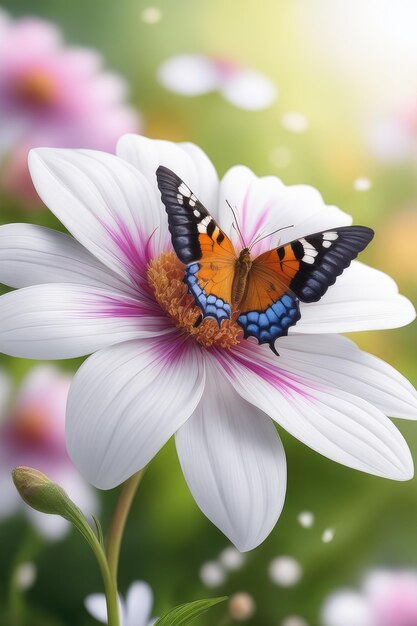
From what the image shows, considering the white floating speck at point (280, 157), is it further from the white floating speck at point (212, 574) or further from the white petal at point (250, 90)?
the white floating speck at point (212, 574)

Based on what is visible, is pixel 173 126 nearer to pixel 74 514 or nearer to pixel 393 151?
pixel 393 151

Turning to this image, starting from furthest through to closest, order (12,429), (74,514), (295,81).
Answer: (295,81), (12,429), (74,514)

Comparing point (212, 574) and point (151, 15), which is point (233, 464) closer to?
point (212, 574)

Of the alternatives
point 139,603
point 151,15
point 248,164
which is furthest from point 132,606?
point 151,15

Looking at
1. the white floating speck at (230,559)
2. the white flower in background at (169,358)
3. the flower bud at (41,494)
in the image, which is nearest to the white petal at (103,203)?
the white flower in background at (169,358)

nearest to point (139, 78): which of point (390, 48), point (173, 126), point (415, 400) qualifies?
point (173, 126)

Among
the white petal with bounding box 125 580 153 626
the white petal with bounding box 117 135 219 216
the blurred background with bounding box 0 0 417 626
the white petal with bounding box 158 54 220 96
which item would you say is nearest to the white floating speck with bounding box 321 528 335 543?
the blurred background with bounding box 0 0 417 626

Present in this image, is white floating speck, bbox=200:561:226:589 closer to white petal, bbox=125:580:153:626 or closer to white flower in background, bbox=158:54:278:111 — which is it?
white petal, bbox=125:580:153:626
